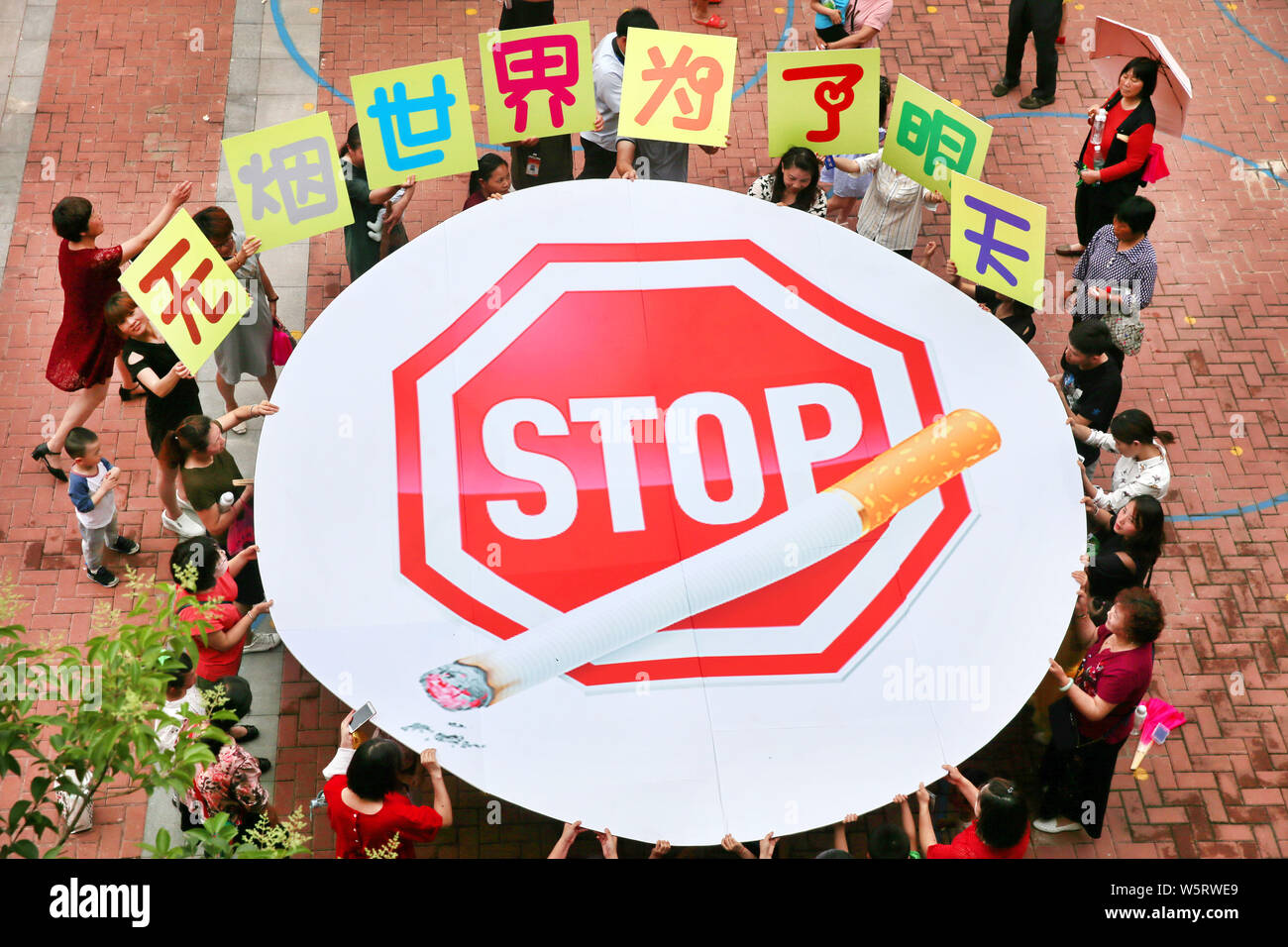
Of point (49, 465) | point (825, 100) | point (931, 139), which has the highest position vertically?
point (825, 100)

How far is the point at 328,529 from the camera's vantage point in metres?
6.34

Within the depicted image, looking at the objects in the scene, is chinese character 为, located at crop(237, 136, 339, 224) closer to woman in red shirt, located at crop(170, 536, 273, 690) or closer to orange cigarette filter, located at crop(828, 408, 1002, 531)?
woman in red shirt, located at crop(170, 536, 273, 690)

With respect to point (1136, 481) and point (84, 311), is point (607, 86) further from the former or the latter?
point (1136, 481)

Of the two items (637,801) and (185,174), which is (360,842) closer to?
(637,801)

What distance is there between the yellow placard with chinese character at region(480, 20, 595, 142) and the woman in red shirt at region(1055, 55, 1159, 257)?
3806 millimetres

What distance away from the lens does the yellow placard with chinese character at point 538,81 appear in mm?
7555

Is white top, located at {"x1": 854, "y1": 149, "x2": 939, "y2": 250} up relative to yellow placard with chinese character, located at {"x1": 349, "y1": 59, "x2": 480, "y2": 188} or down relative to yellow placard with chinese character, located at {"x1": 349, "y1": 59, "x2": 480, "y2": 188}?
down

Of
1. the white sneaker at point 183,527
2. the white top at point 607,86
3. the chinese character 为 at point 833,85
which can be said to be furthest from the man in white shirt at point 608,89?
the white sneaker at point 183,527

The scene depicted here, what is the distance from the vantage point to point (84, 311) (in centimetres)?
792

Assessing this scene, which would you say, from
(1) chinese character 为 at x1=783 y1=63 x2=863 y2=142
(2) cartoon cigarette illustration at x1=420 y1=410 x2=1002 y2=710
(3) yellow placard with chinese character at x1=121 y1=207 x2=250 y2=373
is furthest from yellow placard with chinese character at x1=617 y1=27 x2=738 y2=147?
(3) yellow placard with chinese character at x1=121 y1=207 x2=250 y2=373

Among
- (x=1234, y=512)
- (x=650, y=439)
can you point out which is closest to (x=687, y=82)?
(x=650, y=439)

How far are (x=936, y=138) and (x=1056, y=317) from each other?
232cm

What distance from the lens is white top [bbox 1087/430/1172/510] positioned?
7.11 meters

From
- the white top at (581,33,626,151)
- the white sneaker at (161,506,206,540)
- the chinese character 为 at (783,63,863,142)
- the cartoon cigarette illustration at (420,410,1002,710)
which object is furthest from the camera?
the white top at (581,33,626,151)
